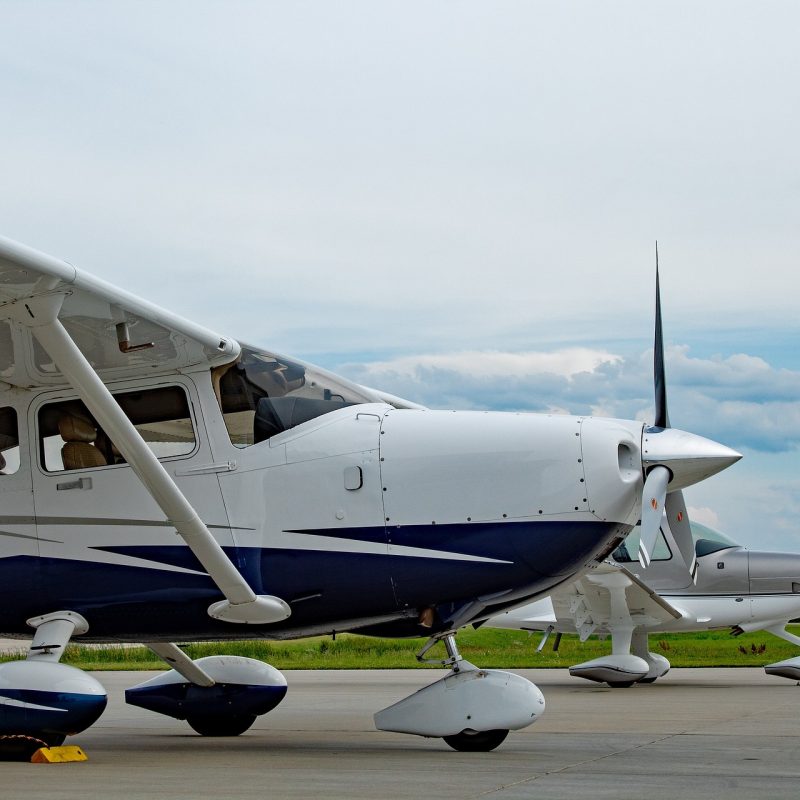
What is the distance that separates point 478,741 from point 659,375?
3601 millimetres

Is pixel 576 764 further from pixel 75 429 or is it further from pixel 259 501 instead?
pixel 75 429

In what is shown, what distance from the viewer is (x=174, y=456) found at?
8625mm

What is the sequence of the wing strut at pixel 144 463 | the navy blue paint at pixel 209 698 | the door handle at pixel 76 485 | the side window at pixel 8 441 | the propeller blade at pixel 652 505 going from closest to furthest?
the wing strut at pixel 144 463 → the propeller blade at pixel 652 505 → the door handle at pixel 76 485 → the side window at pixel 8 441 → the navy blue paint at pixel 209 698

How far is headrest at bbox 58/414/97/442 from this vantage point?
8859 mm

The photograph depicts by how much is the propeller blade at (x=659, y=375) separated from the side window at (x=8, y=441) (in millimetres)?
4877

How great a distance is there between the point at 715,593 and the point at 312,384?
1159 centimetres

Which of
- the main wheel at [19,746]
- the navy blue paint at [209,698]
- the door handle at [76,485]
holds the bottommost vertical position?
the navy blue paint at [209,698]

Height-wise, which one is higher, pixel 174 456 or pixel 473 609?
pixel 174 456

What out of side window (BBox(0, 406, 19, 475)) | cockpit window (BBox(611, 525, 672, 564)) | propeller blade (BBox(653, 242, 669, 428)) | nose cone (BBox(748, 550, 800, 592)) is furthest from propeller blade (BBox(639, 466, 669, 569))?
nose cone (BBox(748, 550, 800, 592))

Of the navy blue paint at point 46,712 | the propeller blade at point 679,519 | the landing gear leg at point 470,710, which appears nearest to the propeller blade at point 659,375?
the propeller blade at point 679,519

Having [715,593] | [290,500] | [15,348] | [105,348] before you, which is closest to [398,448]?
[290,500]

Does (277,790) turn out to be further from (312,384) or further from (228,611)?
(312,384)

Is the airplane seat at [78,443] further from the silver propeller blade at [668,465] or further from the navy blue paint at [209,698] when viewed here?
the silver propeller blade at [668,465]

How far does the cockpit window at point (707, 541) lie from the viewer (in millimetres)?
18703
